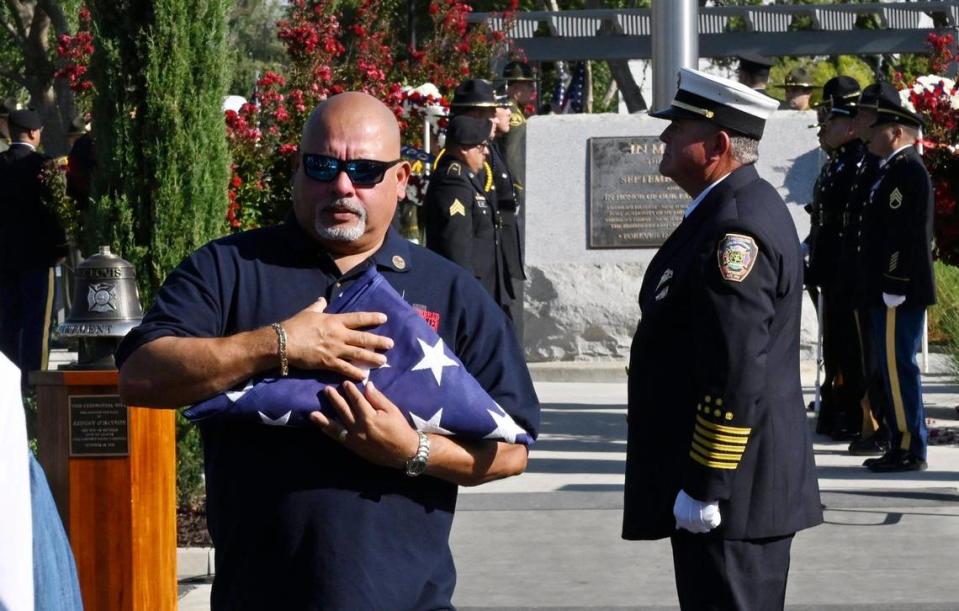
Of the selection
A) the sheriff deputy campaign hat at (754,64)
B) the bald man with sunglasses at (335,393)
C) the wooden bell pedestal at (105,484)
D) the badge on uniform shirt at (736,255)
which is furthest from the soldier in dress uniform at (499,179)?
the bald man with sunglasses at (335,393)

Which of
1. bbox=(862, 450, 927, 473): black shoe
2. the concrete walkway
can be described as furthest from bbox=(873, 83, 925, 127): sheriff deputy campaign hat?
the concrete walkway

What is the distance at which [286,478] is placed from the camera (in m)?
3.21

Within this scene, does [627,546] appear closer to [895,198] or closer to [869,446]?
[895,198]

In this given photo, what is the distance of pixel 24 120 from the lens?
514 inches

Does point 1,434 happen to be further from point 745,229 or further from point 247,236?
point 745,229

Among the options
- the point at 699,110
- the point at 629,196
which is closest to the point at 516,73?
the point at 629,196

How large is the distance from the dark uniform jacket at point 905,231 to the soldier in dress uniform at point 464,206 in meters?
2.49

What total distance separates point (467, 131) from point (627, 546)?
3543 mm

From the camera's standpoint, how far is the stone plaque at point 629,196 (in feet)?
47.7

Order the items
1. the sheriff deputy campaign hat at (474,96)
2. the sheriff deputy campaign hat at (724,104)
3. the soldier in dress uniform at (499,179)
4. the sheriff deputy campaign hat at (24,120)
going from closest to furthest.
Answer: the sheriff deputy campaign hat at (724,104)
the soldier in dress uniform at (499,179)
the sheriff deputy campaign hat at (474,96)
the sheriff deputy campaign hat at (24,120)

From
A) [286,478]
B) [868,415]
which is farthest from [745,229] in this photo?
[868,415]

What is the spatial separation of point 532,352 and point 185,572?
8.04 metres

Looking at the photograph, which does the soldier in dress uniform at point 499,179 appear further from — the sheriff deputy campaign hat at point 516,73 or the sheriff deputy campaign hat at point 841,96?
the sheriff deputy campaign hat at point 516,73

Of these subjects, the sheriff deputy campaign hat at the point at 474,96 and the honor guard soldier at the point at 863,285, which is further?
the sheriff deputy campaign hat at the point at 474,96
